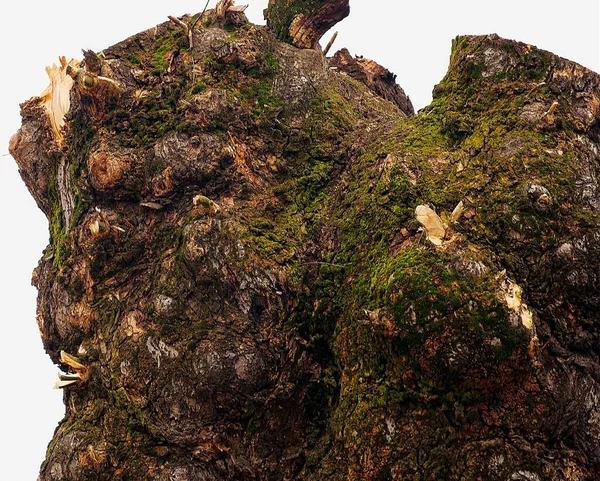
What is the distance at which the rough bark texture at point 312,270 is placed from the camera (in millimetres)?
5336

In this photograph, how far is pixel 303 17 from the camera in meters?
9.45

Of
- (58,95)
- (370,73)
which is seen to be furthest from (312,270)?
(370,73)

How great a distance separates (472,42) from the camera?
7.43 m

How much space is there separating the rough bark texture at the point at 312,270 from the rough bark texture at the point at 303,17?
105 cm

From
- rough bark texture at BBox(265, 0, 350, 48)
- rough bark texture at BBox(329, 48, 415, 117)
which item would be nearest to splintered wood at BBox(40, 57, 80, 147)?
rough bark texture at BBox(265, 0, 350, 48)

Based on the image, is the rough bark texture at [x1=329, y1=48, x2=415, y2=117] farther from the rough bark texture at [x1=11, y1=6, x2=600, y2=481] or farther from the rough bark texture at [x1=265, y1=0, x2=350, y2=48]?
the rough bark texture at [x1=11, y1=6, x2=600, y2=481]

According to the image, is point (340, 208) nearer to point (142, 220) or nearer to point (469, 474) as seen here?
point (142, 220)

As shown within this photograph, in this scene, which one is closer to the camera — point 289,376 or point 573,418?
point 573,418

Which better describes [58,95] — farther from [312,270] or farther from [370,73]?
[370,73]

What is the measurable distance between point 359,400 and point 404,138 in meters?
3.34

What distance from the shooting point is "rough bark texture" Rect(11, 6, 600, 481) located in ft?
17.5

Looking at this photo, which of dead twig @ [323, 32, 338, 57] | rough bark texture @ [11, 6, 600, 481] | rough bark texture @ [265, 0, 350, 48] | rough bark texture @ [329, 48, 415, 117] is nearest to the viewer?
rough bark texture @ [11, 6, 600, 481]

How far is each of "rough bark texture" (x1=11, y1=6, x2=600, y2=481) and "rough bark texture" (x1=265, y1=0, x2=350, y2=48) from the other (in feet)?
3.45

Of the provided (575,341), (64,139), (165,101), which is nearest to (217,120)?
(165,101)
